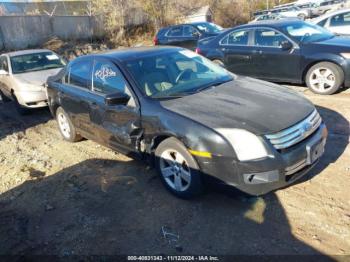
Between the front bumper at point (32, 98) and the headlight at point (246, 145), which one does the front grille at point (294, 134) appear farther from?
the front bumper at point (32, 98)

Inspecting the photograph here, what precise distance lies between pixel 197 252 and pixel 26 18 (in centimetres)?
2188

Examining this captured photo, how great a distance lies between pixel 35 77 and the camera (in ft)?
28.3

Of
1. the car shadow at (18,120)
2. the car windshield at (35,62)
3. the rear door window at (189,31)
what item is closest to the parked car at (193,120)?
the car shadow at (18,120)

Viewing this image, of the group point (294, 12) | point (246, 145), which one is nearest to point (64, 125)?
point (246, 145)

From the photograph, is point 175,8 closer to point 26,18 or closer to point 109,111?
point 26,18

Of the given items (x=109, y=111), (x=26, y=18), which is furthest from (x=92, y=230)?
(x=26, y=18)

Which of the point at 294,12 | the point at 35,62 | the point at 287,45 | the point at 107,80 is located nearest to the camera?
the point at 107,80

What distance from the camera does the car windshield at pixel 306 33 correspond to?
7945 millimetres

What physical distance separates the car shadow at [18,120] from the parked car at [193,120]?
2.73 meters

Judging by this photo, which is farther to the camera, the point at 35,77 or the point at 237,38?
the point at 237,38

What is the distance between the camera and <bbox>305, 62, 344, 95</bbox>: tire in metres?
7.33

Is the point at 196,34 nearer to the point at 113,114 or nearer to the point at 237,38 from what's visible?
the point at 237,38

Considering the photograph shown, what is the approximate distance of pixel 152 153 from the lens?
428 cm

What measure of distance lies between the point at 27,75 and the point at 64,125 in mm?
3073
